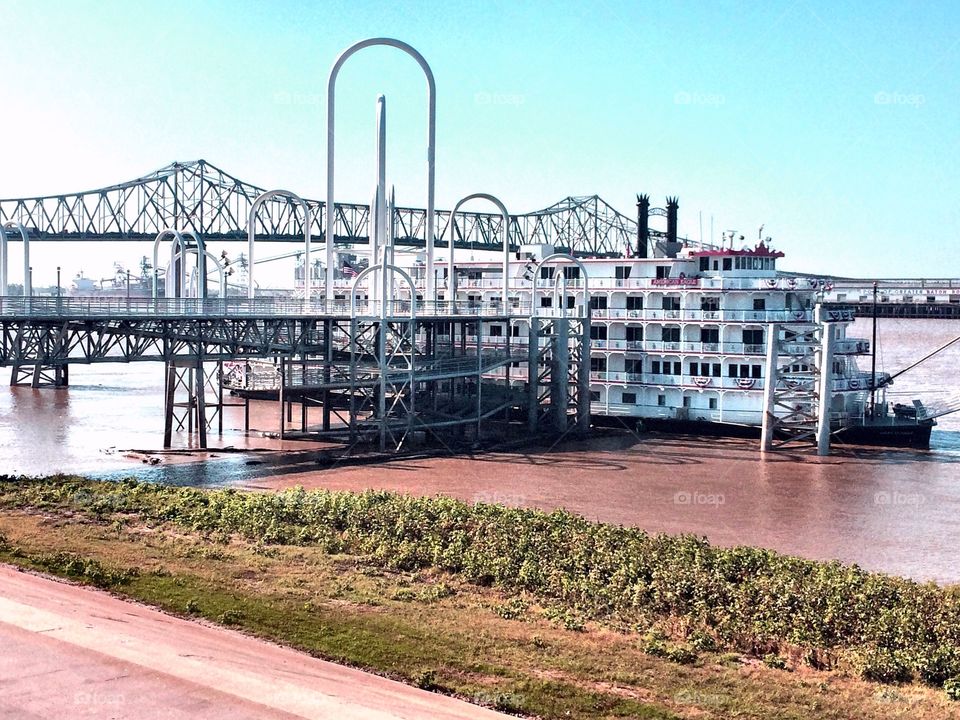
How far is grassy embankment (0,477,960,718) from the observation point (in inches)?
678

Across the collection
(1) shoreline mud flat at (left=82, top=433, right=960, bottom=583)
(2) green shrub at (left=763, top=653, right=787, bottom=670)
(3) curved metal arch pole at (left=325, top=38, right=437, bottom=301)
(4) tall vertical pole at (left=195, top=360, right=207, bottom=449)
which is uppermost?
(3) curved metal arch pole at (left=325, top=38, right=437, bottom=301)

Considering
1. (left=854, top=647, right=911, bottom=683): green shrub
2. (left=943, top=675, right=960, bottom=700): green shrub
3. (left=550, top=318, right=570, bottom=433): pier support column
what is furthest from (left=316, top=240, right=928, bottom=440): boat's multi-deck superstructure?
(left=943, top=675, right=960, bottom=700): green shrub

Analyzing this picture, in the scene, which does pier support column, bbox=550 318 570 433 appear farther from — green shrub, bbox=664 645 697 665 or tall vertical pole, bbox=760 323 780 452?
green shrub, bbox=664 645 697 665

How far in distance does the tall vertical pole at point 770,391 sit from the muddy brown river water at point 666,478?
2.59ft

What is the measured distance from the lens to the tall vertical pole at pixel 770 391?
164 feet

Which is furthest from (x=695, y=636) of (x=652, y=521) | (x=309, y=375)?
(x=309, y=375)

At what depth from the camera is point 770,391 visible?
50375mm

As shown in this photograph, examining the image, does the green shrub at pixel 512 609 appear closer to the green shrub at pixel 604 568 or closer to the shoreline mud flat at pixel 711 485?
the green shrub at pixel 604 568

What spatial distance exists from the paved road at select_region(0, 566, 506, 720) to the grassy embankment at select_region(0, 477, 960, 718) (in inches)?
33.9

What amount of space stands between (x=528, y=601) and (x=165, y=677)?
802 centimetres

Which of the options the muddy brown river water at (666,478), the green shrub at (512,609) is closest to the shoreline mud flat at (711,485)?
the muddy brown river water at (666,478)

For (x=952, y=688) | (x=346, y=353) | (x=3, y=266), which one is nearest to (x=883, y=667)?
(x=952, y=688)

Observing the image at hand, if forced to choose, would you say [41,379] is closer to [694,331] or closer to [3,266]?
[3,266]

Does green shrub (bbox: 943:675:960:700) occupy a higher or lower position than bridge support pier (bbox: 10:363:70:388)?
lower
